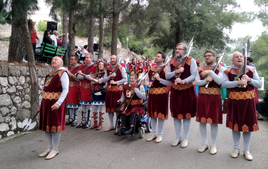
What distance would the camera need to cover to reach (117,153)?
4551mm

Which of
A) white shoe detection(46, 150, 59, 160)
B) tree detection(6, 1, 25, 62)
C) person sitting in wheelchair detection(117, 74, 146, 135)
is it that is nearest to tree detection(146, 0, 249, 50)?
tree detection(6, 1, 25, 62)

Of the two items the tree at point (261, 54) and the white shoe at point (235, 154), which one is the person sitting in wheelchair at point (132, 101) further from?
the tree at point (261, 54)

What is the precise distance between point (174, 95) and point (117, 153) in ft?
5.42

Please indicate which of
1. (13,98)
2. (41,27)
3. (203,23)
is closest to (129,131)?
(13,98)

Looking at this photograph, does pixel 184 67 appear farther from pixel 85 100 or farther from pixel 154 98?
pixel 85 100

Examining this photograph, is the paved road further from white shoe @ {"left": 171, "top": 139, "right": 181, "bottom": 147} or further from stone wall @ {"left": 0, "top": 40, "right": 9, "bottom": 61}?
stone wall @ {"left": 0, "top": 40, "right": 9, "bottom": 61}

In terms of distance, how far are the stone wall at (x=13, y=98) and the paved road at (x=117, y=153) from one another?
314 millimetres

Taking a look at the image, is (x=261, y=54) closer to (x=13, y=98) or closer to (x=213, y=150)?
(x=213, y=150)

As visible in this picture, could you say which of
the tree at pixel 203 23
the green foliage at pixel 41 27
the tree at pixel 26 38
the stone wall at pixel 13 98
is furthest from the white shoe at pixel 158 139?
the green foliage at pixel 41 27

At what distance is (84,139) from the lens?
5406 millimetres

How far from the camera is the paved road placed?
4.00m

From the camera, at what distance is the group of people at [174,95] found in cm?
418

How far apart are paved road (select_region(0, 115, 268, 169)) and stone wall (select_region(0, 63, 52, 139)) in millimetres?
314

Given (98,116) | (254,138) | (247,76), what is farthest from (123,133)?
(254,138)
